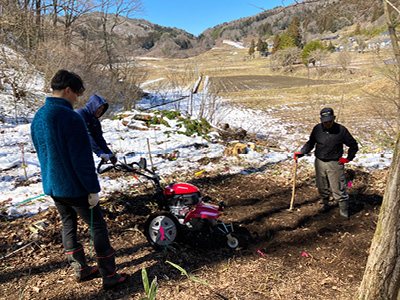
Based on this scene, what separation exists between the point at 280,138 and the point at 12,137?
9829 mm

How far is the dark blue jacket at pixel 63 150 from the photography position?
2.20 metres

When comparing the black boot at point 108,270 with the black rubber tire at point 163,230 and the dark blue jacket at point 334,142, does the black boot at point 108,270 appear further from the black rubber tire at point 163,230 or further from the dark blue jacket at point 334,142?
the dark blue jacket at point 334,142

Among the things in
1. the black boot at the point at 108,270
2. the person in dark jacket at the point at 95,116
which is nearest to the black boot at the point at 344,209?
the black boot at the point at 108,270

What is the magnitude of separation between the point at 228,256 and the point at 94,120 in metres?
2.77

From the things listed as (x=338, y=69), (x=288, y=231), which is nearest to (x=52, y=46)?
(x=288, y=231)

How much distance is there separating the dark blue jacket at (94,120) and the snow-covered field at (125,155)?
4.12 ft

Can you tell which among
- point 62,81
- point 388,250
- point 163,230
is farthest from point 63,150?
point 388,250

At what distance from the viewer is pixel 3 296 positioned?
2.59 meters

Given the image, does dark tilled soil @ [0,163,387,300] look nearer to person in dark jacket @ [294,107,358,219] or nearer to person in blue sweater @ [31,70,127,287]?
person in dark jacket @ [294,107,358,219]

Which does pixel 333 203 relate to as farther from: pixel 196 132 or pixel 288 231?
pixel 196 132

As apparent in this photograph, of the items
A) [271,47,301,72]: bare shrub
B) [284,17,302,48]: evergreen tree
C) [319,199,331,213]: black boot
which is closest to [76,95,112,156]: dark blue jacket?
[319,199,331,213]: black boot

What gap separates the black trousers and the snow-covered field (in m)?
1.86

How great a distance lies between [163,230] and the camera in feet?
11.1

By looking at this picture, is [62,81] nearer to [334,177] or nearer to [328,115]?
[328,115]
